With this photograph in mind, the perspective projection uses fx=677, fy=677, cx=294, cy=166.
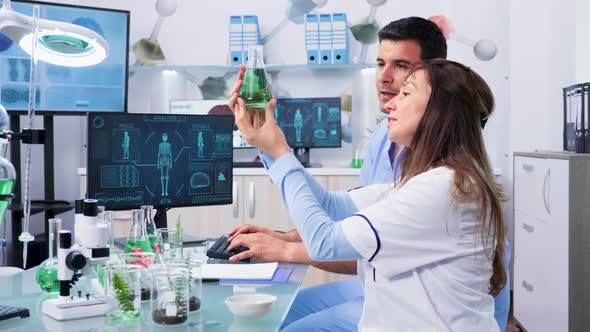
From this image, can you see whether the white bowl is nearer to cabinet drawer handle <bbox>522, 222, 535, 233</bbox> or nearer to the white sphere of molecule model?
cabinet drawer handle <bbox>522, 222, 535, 233</bbox>

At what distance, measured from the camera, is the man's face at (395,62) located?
220 cm

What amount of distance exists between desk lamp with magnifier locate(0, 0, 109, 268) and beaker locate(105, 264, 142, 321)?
28 cm

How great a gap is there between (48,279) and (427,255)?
826mm

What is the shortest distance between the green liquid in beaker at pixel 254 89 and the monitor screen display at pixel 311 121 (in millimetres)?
2751

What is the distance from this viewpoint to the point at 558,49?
13.6 ft

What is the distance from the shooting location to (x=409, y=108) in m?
1.52

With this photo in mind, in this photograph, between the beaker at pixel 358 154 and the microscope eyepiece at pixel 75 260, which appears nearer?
the microscope eyepiece at pixel 75 260

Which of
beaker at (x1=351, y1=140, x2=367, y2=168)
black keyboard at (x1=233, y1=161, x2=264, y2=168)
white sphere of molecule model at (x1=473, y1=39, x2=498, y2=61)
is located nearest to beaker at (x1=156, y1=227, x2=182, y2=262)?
black keyboard at (x1=233, y1=161, x2=264, y2=168)


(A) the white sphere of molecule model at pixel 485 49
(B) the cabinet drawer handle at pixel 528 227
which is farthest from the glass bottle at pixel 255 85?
(A) the white sphere of molecule model at pixel 485 49

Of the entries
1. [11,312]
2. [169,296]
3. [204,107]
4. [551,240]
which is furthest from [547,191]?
[11,312]

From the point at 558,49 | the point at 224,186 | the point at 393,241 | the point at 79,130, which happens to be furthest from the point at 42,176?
the point at 393,241

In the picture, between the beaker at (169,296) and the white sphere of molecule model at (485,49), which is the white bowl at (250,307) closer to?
the beaker at (169,296)

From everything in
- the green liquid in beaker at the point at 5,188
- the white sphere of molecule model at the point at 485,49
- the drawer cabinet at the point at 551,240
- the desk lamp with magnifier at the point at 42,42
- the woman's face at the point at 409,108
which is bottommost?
the drawer cabinet at the point at 551,240

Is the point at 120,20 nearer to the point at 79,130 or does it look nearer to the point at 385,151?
the point at 79,130
